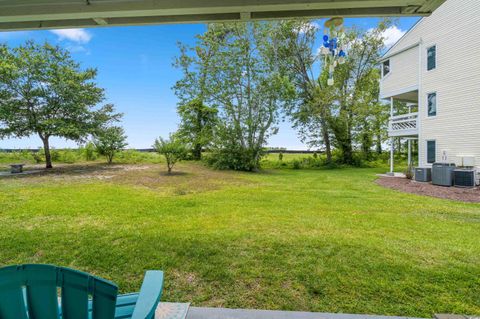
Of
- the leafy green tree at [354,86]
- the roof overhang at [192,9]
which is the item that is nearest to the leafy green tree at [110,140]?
the roof overhang at [192,9]

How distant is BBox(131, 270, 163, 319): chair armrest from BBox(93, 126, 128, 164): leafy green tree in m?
14.7

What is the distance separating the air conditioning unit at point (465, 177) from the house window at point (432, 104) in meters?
3.34

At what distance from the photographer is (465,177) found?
9578 mm

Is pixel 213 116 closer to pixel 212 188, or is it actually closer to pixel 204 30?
pixel 204 30

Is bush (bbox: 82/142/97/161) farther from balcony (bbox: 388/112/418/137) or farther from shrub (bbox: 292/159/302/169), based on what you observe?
balcony (bbox: 388/112/418/137)

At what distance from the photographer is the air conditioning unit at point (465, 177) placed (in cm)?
946

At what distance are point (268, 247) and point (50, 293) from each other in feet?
9.54

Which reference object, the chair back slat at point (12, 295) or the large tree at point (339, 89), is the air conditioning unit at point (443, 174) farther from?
the chair back slat at point (12, 295)

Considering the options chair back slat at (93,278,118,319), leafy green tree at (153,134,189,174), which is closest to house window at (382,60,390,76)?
leafy green tree at (153,134,189,174)

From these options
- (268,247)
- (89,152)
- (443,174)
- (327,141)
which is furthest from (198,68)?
(268,247)

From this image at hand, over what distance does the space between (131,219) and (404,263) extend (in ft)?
14.8

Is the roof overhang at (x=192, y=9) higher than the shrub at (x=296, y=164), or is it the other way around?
the roof overhang at (x=192, y=9)

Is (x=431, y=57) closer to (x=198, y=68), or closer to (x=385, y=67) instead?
(x=385, y=67)

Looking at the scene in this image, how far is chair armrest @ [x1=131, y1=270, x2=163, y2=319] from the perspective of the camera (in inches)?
47.1
